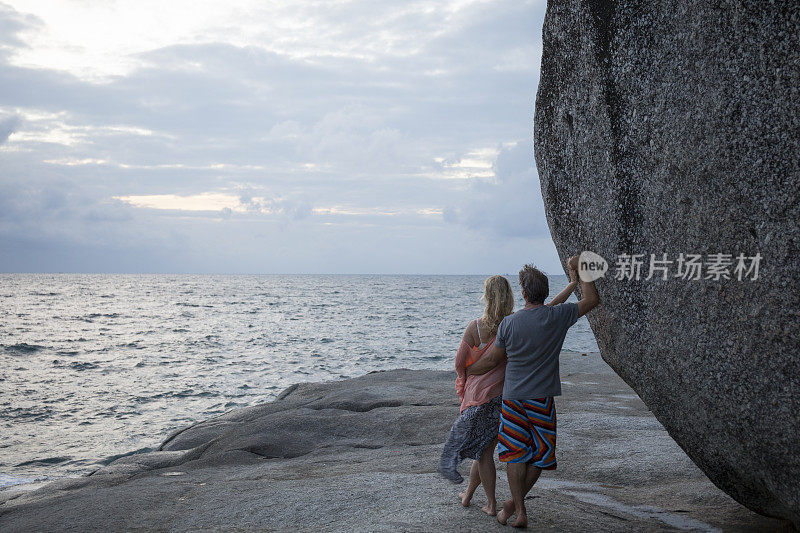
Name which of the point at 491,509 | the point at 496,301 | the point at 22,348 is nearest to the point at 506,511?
the point at 491,509

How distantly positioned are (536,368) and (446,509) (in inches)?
65.8

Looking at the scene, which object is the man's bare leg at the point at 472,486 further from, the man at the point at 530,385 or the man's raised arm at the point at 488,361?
the man's raised arm at the point at 488,361

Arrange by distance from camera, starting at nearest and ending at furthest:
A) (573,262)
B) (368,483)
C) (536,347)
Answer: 1. (536,347)
2. (573,262)
3. (368,483)

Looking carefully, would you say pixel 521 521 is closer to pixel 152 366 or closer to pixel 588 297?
pixel 588 297

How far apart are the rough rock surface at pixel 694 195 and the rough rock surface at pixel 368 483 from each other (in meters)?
1.31

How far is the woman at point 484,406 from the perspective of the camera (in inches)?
217

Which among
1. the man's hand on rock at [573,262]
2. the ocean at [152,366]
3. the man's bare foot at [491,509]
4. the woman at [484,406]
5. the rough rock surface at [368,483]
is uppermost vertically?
the man's hand on rock at [573,262]

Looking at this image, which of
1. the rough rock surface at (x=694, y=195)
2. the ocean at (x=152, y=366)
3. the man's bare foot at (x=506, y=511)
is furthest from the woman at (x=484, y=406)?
the ocean at (x=152, y=366)

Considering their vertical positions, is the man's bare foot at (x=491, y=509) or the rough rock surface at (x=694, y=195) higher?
the rough rock surface at (x=694, y=195)

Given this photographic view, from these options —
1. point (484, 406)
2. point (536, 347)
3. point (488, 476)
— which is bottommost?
point (488, 476)

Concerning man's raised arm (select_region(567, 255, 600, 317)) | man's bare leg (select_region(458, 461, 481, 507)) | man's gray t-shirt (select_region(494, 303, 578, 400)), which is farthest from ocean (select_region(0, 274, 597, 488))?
man's raised arm (select_region(567, 255, 600, 317))

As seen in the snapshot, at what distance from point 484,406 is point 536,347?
33.3 inches

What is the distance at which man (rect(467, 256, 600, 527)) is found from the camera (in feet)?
16.7

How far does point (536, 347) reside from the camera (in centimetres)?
510
